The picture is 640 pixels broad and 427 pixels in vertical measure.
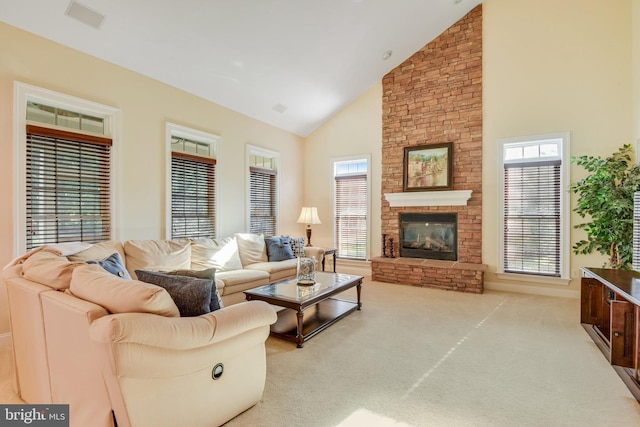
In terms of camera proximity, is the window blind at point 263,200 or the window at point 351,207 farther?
the window at point 351,207

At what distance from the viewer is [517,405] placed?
80.2 inches

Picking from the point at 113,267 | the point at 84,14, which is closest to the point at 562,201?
the point at 113,267

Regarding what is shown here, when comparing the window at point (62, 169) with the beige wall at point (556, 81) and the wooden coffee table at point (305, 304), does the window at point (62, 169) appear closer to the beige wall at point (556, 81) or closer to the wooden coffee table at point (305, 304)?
the wooden coffee table at point (305, 304)

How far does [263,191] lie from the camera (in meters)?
5.94

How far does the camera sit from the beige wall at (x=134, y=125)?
2930 millimetres

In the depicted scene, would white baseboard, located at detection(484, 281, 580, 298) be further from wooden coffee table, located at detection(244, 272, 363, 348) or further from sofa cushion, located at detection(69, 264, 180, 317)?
sofa cushion, located at detection(69, 264, 180, 317)

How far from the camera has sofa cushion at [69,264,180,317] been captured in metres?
1.49

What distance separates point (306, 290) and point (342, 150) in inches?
151

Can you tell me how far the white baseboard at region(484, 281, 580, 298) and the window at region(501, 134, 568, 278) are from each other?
21 cm

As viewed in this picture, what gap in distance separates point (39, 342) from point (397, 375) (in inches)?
90.2

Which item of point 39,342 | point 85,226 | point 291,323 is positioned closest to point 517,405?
point 291,323

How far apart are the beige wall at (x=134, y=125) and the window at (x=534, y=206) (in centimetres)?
412

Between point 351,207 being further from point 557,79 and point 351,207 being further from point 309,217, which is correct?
point 557,79

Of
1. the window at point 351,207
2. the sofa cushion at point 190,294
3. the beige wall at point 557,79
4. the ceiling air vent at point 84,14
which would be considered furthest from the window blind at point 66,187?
the beige wall at point 557,79
